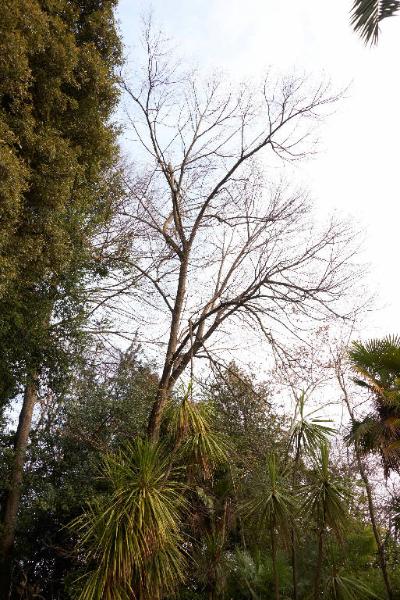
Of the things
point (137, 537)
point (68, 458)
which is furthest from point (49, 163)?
point (68, 458)

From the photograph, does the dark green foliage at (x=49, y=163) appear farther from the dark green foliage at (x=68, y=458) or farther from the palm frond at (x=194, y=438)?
the palm frond at (x=194, y=438)

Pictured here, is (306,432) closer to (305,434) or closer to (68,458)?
(305,434)

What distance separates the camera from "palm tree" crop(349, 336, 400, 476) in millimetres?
6340

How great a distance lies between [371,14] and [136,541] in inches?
179

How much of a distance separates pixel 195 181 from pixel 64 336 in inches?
108

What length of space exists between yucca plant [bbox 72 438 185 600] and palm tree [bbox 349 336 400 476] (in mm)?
2995

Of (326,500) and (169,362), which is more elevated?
(169,362)

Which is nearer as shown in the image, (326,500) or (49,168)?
(326,500)

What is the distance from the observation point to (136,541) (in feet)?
13.4

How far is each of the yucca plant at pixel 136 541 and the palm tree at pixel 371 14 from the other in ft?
12.9

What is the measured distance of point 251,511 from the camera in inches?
193

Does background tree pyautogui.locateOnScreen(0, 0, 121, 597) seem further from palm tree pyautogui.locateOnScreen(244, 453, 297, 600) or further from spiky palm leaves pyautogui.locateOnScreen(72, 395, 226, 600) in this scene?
palm tree pyautogui.locateOnScreen(244, 453, 297, 600)

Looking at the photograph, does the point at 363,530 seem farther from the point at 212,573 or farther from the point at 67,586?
the point at 67,586

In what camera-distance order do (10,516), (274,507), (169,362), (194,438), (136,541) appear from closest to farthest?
(136,541) → (274,507) → (194,438) → (169,362) → (10,516)
